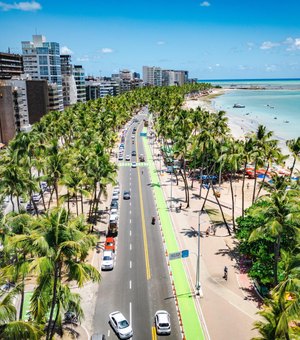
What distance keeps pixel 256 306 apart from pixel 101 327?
53.2 ft

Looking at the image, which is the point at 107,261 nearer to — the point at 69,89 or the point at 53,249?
the point at 53,249

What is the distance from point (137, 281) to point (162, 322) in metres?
9.32

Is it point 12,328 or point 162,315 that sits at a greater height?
point 12,328

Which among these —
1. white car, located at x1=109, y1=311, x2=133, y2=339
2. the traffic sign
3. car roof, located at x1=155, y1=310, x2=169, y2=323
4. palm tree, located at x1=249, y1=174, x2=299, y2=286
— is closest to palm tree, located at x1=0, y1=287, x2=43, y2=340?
white car, located at x1=109, y1=311, x2=133, y2=339

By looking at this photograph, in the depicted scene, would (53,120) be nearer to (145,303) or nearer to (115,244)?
(115,244)

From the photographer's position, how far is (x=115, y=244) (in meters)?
51.3

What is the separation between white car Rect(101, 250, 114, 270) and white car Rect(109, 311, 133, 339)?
9806mm

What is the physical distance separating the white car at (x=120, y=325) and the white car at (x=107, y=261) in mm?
9806

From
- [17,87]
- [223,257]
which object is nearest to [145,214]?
[223,257]

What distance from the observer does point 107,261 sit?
44.8m

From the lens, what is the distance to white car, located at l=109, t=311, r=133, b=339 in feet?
106

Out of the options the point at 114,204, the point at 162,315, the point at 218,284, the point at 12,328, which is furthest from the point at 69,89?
the point at 12,328

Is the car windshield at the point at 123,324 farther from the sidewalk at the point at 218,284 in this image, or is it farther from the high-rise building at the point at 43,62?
the high-rise building at the point at 43,62

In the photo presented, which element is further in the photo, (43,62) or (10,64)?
(43,62)
